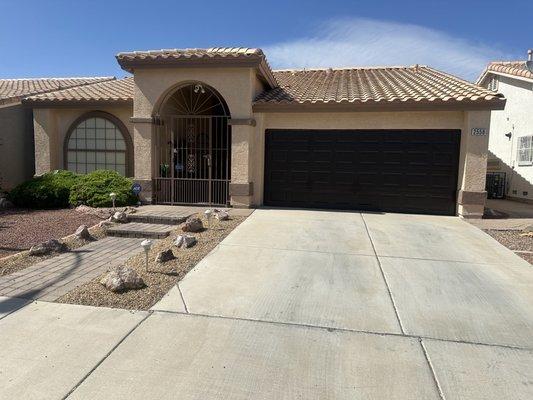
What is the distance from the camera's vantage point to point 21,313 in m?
4.06

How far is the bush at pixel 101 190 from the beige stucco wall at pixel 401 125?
3.61m

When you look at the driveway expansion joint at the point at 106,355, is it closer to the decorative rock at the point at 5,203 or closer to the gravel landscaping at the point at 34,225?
the gravel landscaping at the point at 34,225

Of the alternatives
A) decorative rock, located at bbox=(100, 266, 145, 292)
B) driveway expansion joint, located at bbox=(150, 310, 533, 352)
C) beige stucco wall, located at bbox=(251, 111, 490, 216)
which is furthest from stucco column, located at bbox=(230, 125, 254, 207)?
driveway expansion joint, located at bbox=(150, 310, 533, 352)

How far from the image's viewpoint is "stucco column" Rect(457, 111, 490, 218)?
9.98 metres

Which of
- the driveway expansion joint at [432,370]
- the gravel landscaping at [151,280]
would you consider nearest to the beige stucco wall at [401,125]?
the gravel landscaping at [151,280]

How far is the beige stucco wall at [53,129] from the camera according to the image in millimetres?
13094

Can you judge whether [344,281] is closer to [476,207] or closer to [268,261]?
[268,261]

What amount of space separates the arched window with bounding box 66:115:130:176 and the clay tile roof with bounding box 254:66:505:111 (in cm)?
510

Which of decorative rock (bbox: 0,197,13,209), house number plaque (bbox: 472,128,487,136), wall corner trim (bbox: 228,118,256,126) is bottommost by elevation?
decorative rock (bbox: 0,197,13,209)

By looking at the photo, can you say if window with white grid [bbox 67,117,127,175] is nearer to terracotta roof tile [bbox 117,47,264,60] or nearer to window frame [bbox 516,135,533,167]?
terracotta roof tile [bbox 117,47,264,60]

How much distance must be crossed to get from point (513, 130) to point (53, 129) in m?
17.7

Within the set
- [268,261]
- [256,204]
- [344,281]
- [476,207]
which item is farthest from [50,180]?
[476,207]

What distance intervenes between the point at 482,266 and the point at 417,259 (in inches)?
36.4

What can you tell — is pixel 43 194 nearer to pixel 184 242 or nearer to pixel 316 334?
pixel 184 242
